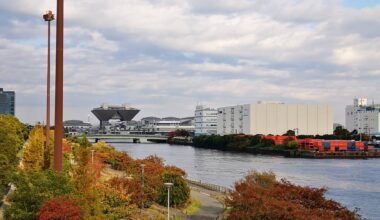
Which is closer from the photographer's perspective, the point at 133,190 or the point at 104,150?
the point at 133,190

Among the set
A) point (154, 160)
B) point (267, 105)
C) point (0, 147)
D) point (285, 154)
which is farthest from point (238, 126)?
point (0, 147)

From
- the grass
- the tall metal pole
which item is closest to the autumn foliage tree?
the grass

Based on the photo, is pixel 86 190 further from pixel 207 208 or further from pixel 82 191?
pixel 207 208

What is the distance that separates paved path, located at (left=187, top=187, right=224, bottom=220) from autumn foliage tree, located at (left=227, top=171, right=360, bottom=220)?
3.77 metres

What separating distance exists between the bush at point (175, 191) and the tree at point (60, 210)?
14.6m

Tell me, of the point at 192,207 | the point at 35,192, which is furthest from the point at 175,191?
the point at 35,192

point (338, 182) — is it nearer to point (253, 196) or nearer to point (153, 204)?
point (153, 204)

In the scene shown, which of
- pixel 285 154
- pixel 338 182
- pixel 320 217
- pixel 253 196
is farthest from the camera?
pixel 285 154

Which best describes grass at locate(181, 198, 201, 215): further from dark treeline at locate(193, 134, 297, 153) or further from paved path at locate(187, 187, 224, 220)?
dark treeline at locate(193, 134, 297, 153)

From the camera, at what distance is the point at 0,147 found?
32188 millimetres

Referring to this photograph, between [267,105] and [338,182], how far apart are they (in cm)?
11851

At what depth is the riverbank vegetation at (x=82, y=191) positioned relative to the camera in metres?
19.3

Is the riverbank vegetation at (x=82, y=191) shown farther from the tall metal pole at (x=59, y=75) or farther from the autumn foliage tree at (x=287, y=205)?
the autumn foliage tree at (x=287, y=205)

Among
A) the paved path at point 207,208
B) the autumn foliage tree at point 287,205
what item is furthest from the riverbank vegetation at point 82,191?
the autumn foliage tree at point 287,205
